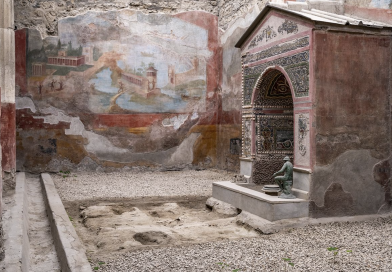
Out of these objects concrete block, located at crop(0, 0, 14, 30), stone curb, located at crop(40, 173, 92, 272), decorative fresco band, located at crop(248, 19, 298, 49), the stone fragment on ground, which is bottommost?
the stone fragment on ground

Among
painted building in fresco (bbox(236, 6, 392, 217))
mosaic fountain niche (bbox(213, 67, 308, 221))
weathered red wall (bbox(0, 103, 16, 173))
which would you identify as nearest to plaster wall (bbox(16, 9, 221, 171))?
weathered red wall (bbox(0, 103, 16, 173))

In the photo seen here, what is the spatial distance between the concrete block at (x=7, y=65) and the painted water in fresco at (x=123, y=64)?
12.9 ft

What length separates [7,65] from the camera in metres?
6.73

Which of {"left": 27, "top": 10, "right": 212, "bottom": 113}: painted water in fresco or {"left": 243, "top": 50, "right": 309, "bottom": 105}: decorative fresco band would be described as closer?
{"left": 243, "top": 50, "right": 309, "bottom": 105}: decorative fresco band

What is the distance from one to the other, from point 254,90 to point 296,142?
140cm

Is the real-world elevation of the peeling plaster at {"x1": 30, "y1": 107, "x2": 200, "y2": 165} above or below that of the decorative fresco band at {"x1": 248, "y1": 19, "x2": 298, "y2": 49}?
below

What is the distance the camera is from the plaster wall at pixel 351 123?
5.38 meters

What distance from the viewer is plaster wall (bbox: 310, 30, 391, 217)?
538 cm

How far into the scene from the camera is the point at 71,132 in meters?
10.8

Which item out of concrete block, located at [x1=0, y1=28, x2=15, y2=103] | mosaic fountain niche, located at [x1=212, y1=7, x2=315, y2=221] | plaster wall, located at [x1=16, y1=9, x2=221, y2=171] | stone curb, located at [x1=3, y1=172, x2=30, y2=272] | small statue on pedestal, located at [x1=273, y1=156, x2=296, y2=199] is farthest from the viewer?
plaster wall, located at [x1=16, y1=9, x2=221, y2=171]

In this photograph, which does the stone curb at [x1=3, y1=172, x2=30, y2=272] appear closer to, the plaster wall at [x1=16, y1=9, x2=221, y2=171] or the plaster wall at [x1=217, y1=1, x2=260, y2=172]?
the plaster wall at [x1=16, y1=9, x2=221, y2=171]

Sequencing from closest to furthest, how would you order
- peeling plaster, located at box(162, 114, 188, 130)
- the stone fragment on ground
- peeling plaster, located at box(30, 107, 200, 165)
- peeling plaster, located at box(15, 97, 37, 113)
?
the stone fragment on ground
peeling plaster, located at box(15, 97, 37, 113)
peeling plaster, located at box(30, 107, 200, 165)
peeling plaster, located at box(162, 114, 188, 130)

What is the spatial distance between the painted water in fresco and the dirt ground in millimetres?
4173

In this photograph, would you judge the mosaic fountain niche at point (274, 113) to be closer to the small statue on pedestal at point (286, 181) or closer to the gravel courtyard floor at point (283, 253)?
the small statue on pedestal at point (286, 181)
